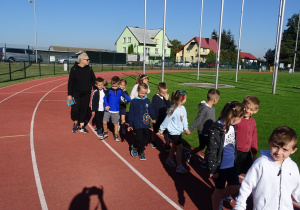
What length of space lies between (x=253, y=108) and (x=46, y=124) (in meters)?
6.86

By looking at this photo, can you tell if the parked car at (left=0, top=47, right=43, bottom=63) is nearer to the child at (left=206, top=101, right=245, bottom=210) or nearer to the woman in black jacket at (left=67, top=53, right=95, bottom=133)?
the woman in black jacket at (left=67, top=53, right=95, bottom=133)

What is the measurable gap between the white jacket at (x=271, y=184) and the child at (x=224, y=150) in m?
0.84

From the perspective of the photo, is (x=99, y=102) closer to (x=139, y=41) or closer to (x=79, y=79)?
(x=79, y=79)

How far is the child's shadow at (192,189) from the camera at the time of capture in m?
3.90

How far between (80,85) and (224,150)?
4.93 meters

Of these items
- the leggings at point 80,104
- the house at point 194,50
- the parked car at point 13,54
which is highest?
the house at point 194,50

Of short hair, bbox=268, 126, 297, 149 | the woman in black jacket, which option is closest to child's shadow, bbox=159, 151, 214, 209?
short hair, bbox=268, 126, 297, 149

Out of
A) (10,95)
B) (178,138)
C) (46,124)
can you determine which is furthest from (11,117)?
(178,138)

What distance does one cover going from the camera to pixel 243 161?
3.70 metres

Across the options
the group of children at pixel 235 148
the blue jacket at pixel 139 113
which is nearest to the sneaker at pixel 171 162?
the group of children at pixel 235 148

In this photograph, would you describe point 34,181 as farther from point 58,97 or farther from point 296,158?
point 58,97

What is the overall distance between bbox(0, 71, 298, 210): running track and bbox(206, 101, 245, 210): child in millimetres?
732

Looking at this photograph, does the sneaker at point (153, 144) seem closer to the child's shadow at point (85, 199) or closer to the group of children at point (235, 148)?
the group of children at point (235, 148)

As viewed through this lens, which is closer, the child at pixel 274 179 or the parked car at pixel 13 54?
the child at pixel 274 179
